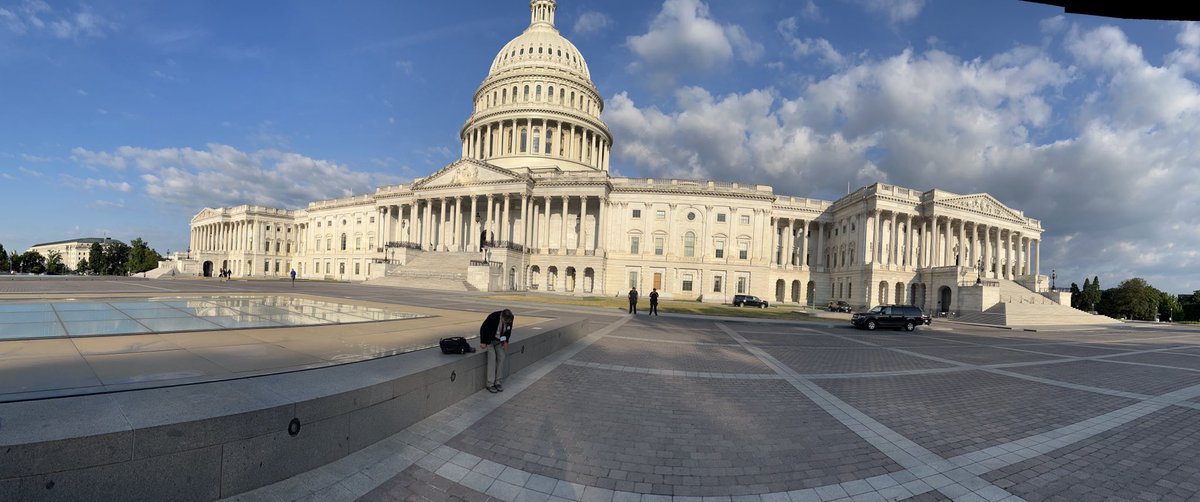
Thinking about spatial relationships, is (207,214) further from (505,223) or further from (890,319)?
(890,319)

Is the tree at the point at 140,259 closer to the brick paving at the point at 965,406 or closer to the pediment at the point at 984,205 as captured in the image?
the brick paving at the point at 965,406

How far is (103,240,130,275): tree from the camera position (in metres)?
100

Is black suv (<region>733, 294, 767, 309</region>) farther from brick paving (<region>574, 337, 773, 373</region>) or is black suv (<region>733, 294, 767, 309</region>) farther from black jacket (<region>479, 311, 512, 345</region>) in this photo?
black jacket (<region>479, 311, 512, 345</region>)

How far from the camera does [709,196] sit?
198 ft

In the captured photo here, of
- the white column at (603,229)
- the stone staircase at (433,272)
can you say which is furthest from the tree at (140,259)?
the white column at (603,229)

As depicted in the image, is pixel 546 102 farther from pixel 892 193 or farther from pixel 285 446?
pixel 285 446

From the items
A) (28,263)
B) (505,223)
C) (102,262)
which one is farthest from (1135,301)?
(28,263)

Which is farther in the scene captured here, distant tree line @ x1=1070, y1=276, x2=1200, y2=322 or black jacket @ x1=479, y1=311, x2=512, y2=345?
distant tree line @ x1=1070, y1=276, x2=1200, y2=322

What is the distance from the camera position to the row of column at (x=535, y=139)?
70188 mm

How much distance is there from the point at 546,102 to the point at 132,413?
239 feet

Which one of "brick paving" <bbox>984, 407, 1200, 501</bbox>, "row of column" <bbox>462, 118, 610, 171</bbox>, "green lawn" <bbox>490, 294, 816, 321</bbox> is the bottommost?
"green lawn" <bbox>490, 294, 816, 321</bbox>

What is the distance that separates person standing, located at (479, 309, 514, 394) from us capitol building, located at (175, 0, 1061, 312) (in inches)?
1557

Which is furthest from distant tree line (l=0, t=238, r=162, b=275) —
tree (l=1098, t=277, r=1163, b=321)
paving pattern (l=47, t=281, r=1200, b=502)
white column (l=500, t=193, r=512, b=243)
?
tree (l=1098, t=277, r=1163, b=321)

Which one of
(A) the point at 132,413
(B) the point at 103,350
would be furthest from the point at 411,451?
(B) the point at 103,350
